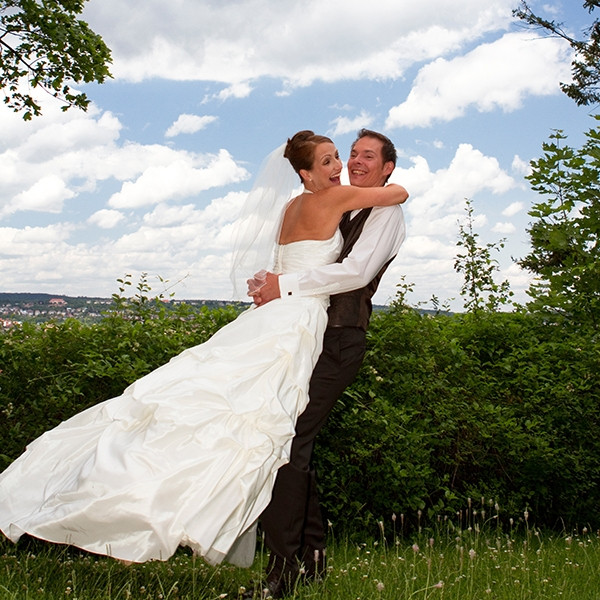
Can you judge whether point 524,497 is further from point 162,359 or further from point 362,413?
point 162,359

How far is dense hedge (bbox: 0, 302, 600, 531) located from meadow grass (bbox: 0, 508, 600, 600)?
52 cm

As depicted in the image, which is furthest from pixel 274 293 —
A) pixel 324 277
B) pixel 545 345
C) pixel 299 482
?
pixel 545 345

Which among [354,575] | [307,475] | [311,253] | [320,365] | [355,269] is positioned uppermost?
[311,253]

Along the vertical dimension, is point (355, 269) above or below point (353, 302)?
above

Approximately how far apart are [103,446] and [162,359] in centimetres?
209

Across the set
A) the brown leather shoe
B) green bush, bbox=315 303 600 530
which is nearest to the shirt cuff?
the brown leather shoe

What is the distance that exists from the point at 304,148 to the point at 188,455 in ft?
6.57

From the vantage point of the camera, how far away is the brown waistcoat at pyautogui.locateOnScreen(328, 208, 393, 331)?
4.43 metres

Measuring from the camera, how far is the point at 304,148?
4598 mm

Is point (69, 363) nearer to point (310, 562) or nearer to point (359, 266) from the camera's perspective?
point (310, 562)

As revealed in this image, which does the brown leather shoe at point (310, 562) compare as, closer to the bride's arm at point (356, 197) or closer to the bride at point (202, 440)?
the bride at point (202, 440)

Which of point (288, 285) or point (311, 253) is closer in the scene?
point (288, 285)

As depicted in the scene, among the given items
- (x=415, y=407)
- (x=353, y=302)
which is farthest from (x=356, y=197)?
(x=415, y=407)

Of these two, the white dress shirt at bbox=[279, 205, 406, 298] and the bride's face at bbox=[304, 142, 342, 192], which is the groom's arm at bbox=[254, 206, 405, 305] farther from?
the bride's face at bbox=[304, 142, 342, 192]
